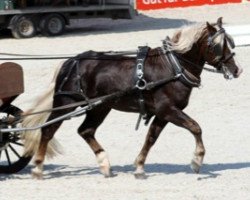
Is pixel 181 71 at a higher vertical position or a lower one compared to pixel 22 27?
higher

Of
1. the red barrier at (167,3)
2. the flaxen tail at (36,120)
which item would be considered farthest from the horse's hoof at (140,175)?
the red barrier at (167,3)

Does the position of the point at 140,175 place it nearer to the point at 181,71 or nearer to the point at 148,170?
the point at 148,170

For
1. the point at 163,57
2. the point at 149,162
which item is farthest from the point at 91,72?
the point at 149,162

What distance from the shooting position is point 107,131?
1215 centimetres

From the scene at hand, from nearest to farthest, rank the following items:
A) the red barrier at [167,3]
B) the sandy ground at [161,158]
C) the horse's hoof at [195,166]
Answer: the sandy ground at [161,158]
the horse's hoof at [195,166]
the red barrier at [167,3]

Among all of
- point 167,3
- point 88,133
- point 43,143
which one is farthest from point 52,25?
point 43,143

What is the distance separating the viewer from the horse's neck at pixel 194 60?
351 inches

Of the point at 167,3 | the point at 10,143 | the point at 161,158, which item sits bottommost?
the point at 167,3

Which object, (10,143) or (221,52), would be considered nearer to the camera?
(221,52)

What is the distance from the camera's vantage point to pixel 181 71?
8852 mm

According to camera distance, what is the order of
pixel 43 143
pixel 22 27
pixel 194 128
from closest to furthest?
pixel 194 128 → pixel 43 143 → pixel 22 27

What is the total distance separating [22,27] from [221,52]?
14861 mm

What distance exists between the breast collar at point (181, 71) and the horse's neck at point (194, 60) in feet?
0.24

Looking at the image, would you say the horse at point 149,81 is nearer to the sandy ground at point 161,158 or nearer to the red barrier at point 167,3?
the sandy ground at point 161,158
